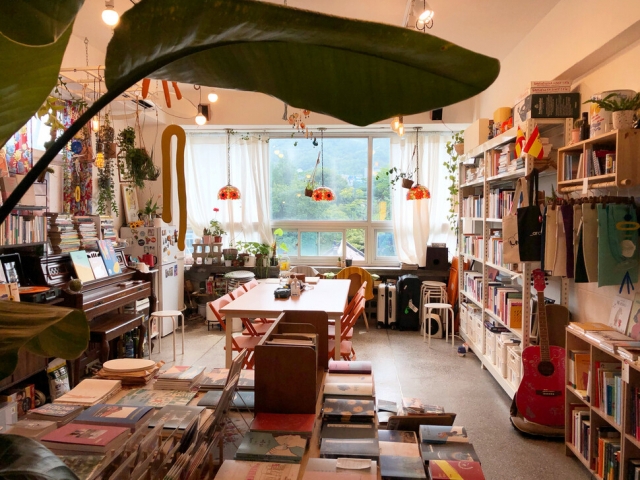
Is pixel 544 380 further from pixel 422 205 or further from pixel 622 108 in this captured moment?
pixel 422 205

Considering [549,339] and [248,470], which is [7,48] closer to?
[248,470]

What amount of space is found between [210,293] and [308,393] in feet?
16.7

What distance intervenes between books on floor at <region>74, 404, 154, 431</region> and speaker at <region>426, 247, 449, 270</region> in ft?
17.8

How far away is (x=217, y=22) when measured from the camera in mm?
342

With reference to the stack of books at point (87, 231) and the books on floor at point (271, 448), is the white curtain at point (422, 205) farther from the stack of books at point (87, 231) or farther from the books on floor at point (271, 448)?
the books on floor at point (271, 448)

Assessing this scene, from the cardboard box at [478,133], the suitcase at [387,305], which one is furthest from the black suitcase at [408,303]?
the cardboard box at [478,133]

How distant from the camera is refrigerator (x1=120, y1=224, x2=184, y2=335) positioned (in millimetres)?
5629

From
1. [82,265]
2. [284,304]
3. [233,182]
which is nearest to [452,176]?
[233,182]

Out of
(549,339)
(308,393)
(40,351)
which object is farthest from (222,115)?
(40,351)

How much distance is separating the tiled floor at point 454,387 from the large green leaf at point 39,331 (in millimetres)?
2884

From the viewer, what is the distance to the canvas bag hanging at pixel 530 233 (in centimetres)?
322

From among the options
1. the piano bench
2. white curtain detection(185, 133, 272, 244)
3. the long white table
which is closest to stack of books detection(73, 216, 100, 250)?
the piano bench

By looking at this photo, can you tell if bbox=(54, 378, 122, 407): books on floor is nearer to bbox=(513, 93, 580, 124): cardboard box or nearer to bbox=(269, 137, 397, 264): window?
bbox=(513, 93, 580, 124): cardboard box

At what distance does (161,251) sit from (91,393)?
13.0 ft
